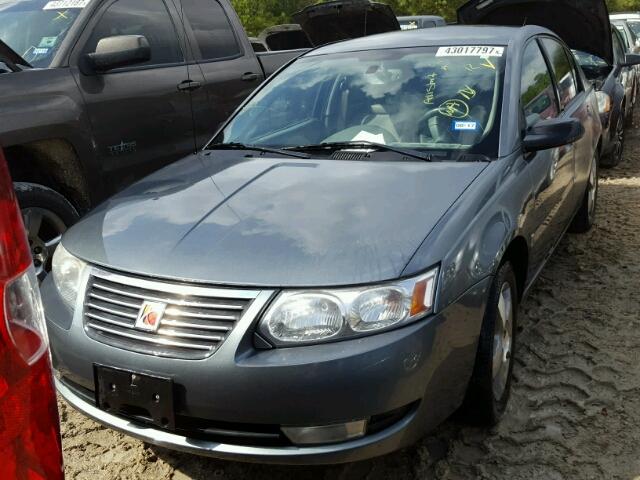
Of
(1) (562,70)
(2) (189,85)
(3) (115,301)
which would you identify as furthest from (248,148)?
(1) (562,70)

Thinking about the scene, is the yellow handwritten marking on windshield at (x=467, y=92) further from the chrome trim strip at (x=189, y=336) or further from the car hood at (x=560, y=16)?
the car hood at (x=560, y=16)

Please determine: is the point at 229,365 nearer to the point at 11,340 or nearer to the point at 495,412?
the point at 11,340

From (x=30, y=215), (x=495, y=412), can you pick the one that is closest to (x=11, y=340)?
(x=495, y=412)

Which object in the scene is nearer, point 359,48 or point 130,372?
point 130,372

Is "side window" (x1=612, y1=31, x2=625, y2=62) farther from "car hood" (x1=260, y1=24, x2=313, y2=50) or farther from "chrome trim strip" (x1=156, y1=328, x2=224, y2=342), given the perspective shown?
"chrome trim strip" (x1=156, y1=328, x2=224, y2=342)

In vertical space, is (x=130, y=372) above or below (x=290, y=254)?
below

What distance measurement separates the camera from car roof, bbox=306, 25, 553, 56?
375 cm

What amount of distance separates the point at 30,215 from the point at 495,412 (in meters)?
2.65

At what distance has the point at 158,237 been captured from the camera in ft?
8.36

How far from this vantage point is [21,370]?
1.26 m

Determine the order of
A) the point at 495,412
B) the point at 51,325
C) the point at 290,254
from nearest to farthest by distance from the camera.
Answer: the point at 290,254 < the point at 51,325 < the point at 495,412

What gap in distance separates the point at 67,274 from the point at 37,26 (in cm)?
247

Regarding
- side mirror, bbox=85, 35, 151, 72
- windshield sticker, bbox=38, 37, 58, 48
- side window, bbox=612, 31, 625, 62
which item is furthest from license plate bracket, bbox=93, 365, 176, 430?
side window, bbox=612, 31, 625, 62

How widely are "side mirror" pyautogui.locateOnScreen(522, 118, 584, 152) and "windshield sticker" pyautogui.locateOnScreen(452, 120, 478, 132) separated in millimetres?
235
